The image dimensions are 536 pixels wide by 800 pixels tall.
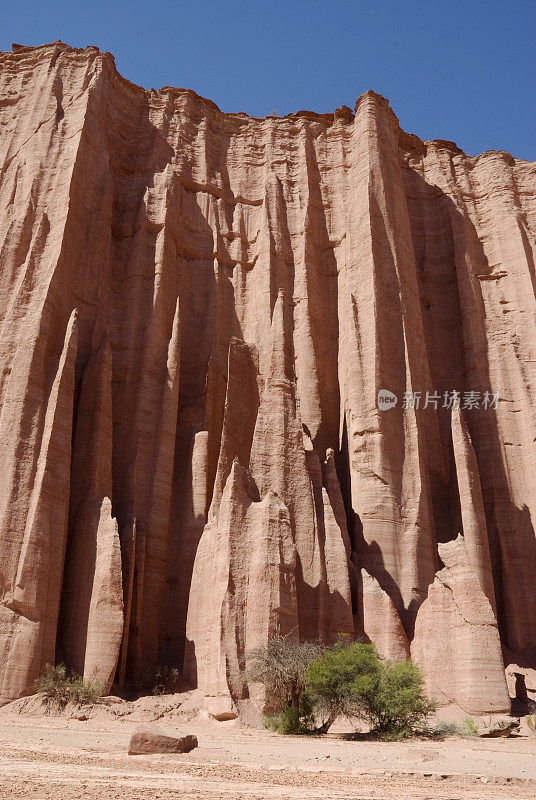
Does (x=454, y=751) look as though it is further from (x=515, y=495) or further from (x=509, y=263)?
(x=509, y=263)

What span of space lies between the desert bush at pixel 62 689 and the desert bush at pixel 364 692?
669 centimetres

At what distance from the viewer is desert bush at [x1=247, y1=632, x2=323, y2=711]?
17438 millimetres

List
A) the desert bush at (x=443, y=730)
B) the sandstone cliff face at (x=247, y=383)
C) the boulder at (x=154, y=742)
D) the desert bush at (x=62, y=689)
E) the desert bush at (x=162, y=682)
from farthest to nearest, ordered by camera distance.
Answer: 1. the sandstone cliff face at (x=247, y=383)
2. the desert bush at (x=162, y=682)
3. the desert bush at (x=62, y=689)
4. the desert bush at (x=443, y=730)
5. the boulder at (x=154, y=742)

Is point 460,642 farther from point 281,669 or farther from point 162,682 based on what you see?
point 162,682

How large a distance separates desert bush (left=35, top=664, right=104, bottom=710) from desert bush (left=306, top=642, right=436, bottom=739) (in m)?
6.69

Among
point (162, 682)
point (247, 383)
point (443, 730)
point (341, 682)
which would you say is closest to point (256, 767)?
point (341, 682)

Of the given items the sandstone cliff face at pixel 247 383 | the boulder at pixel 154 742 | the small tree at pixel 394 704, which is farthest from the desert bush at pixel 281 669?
the boulder at pixel 154 742

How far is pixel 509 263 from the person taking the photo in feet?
122

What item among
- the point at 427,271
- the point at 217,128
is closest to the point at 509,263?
the point at 427,271

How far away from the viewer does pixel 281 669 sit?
57.6 ft

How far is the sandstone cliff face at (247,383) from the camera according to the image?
21.6 metres

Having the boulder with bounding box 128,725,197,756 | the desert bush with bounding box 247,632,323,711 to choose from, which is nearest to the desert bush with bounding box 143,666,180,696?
the desert bush with bounding box 247,632,323,711

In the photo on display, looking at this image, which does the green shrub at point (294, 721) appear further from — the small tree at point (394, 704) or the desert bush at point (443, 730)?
the desert bush at point (443, 730)

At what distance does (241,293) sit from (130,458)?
1123 cm
